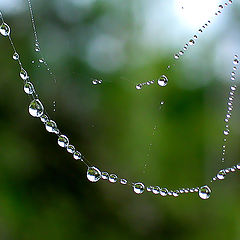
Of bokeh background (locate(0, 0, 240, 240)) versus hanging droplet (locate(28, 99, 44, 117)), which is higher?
bokeh background (locate(0, 0, 240, 240))

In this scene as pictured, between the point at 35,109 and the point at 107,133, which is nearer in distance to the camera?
the point at 35,109

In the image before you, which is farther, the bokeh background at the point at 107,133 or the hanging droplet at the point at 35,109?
the bokeh background at the point at 107,133

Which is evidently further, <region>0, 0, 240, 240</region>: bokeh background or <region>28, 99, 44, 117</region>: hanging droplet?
<region>0, 0, 240, 240</region>: bokeh background

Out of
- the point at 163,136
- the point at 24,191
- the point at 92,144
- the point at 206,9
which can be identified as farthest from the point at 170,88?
the point at 206,9

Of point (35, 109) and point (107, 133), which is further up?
point (107, 133)

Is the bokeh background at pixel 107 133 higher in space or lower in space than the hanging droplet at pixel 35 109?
higher

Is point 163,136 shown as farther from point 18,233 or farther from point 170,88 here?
point 18,233

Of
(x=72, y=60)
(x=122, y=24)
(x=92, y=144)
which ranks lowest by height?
(x=92, y=144)

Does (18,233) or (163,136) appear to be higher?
(163,136)
